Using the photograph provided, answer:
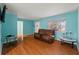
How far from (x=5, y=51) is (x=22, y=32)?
551mm

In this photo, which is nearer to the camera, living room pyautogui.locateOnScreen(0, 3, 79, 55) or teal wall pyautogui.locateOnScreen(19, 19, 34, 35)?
living room pyautogui.locateOnScreen(0, 3, 79, 55)

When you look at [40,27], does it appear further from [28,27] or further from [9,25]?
[9,25]

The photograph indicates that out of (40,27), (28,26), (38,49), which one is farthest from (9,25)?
(38,49)

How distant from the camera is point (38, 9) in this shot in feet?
6.70

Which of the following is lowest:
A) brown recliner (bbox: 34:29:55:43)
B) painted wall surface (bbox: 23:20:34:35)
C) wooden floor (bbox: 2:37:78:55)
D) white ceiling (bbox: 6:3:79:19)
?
wooden floor (bbox: 2:37:78:55)

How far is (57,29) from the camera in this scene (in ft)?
6.89

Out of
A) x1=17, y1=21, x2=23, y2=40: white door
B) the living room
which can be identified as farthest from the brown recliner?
x1=17, y1=21, x2=23, y2=40: white door

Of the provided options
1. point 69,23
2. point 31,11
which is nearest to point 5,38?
point 31,11

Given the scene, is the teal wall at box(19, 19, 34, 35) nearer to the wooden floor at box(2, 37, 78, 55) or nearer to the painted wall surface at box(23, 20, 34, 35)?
the painted wall surface at box(23, 20, 34, 35)

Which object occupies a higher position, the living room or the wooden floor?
the living room

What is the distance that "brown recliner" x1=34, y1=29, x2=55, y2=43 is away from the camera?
2.09m

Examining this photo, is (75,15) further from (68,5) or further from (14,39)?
(14,39)

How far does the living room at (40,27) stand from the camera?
77.7 inches

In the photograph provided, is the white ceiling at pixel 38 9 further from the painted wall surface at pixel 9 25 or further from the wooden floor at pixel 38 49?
the wooden floor at pixel 38 49
